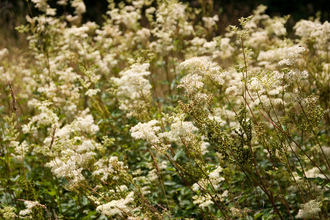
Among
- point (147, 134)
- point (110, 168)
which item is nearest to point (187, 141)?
point (147, 134)

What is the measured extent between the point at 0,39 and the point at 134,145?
6.36 metres

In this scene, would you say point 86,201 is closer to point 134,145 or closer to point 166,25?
point 134,145

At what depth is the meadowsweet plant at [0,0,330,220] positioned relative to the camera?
75.5 inches

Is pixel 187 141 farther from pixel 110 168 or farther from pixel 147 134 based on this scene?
pixel 110 168

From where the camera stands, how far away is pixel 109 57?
388 cm

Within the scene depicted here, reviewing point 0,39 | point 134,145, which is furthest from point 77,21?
point 0,39

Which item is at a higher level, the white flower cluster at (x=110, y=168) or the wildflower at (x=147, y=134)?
the wildflower at (x=147, y=134)

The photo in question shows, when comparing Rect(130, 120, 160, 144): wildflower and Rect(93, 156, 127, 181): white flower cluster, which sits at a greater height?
Rect(130, 120, 160, 144): wildflower

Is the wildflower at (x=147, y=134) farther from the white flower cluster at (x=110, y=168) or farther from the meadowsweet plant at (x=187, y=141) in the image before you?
the white flower cluster at (x=110, y=168)

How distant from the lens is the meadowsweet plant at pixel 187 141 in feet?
6.29

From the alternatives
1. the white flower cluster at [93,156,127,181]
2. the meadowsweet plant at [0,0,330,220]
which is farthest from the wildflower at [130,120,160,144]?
the white flower cluster at [93,156,127,181]

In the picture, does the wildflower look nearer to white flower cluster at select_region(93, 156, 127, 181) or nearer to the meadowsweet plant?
the meadowsweet plant

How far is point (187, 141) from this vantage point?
6.61 feet

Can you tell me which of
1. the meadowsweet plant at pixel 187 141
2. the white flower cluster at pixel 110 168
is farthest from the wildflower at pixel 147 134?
the white flower cluster at pixel 110 168
